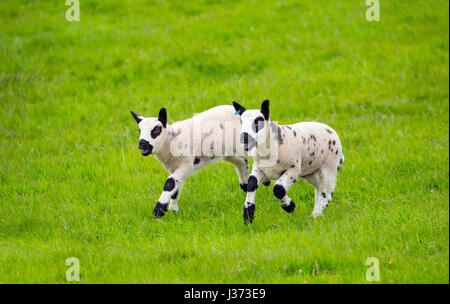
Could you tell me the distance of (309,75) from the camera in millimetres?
14852

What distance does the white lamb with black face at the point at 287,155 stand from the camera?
7609mm

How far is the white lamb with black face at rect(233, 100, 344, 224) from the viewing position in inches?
300

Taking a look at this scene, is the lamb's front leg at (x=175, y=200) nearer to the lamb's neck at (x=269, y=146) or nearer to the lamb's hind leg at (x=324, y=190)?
the lamb's neck at (x=269, y=146)

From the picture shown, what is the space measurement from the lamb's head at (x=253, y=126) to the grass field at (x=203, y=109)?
1377mm

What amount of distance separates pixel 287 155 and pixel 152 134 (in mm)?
2174

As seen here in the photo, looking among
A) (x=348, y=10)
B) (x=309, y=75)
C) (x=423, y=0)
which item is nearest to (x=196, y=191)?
(x=309, y=75)

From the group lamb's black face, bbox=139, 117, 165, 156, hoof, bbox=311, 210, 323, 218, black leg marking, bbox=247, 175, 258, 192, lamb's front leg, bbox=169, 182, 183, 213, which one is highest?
lamb's black face, bbox=139, 117, 165, 156

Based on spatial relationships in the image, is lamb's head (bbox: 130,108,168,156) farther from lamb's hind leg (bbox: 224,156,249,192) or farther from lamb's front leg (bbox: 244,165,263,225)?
lamb's front leg (bbox: 244,165,263,225)

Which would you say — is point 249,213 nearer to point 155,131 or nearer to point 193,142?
point 193,142

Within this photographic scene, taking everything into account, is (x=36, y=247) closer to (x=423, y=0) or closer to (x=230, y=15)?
(x=230, y=15)

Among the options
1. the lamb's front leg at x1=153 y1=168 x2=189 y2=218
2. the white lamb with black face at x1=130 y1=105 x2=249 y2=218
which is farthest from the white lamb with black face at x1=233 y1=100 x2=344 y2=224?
the lamb's front leg at x1=153 y1=168 x2=189 y2=218

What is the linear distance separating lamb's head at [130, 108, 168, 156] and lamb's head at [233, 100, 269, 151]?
1456 millimetres

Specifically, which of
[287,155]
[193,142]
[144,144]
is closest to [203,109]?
[193,142]

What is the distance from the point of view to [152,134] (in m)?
8.37
